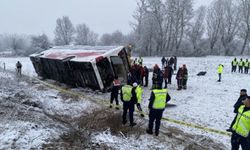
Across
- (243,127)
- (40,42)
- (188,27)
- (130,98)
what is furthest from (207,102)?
(40,42)

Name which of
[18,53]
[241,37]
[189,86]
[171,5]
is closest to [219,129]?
[189,86]

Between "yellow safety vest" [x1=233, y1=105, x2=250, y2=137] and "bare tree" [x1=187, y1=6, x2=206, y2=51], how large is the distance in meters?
47.2

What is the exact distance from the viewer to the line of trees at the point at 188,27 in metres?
46.1

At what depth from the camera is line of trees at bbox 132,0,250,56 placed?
151 ft

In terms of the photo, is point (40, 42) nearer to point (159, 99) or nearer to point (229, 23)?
point (229, 23)

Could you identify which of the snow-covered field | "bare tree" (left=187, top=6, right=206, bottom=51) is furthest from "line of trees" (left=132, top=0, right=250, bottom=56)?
the snow-covered field

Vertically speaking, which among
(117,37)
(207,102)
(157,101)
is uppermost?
(117,37)

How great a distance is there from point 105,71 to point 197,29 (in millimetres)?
43194

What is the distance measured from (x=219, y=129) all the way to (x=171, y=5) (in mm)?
39761

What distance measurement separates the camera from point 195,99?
12992 millimetres

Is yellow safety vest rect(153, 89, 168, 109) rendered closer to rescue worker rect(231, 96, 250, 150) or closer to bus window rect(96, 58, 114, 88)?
rescue worker rect(231, 96, 250, 150)

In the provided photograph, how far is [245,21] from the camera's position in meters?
46.1

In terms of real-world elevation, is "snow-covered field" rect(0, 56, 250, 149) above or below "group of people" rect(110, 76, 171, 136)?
below

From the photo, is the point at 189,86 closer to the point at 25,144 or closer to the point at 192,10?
the point at 25,144
